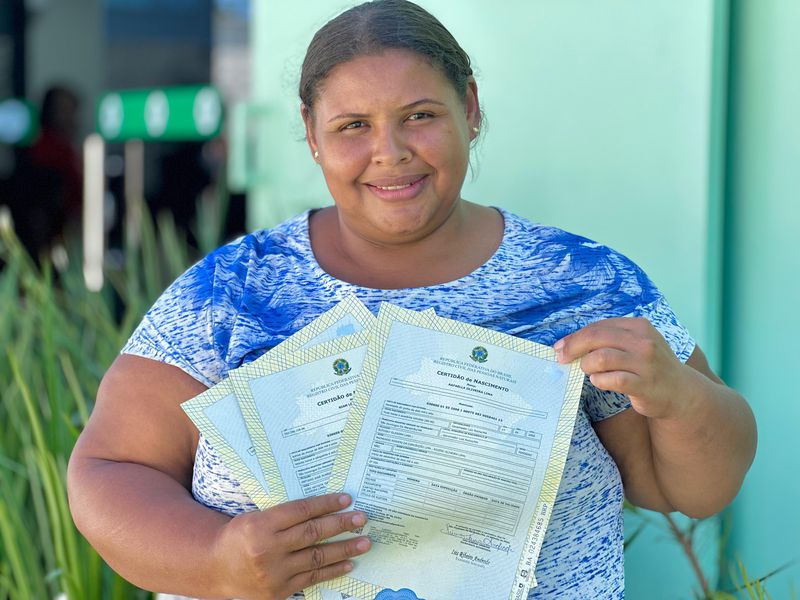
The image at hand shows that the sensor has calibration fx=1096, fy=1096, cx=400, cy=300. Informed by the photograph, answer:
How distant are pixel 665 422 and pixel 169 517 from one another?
0.70 meters

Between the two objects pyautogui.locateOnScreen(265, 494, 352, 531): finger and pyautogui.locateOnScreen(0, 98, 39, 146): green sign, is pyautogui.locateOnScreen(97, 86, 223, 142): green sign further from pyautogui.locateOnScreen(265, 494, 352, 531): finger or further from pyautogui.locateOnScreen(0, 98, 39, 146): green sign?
pyautogui.locateOnScreen(265, 494, 352, 531): finger

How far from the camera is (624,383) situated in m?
1.41

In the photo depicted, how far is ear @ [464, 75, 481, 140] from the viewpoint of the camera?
5.76ft

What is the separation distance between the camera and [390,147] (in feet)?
5.23

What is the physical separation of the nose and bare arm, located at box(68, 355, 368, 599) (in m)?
0.43

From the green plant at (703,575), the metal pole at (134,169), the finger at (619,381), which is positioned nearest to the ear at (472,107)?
the finger at (619,381)

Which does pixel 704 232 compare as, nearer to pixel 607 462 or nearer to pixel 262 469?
pixel 607 462

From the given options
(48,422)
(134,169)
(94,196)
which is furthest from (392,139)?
(94,196)

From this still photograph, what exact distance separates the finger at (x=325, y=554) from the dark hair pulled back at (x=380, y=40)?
0.68 meters

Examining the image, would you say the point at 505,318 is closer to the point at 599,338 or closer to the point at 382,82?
the point at 599,338

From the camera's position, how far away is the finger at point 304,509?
4.56 ft

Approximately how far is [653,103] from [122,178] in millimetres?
4986

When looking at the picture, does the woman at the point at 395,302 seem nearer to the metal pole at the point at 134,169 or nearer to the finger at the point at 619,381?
the finger at the point at 619,381

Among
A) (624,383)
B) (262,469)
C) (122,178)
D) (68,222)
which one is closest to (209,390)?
(262,469)
